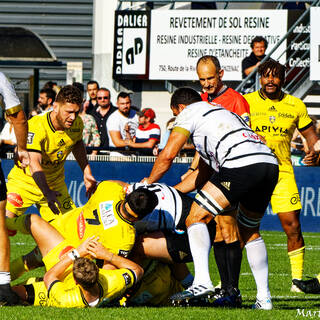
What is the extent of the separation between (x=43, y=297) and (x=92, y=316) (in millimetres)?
1069

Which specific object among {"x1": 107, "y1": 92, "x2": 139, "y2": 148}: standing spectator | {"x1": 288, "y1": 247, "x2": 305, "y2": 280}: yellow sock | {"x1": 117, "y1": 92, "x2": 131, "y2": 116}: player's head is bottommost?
{"x1": 288, "y1": 247, "x2": 305, "y2": 280}: yellow sock

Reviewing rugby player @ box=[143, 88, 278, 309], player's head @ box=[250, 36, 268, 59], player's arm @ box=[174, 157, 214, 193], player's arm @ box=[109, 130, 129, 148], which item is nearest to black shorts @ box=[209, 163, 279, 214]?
rugby player @ box=[143, 88, 278, 309]

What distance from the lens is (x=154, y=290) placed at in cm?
816

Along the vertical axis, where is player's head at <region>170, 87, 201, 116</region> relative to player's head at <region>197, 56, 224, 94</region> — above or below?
below

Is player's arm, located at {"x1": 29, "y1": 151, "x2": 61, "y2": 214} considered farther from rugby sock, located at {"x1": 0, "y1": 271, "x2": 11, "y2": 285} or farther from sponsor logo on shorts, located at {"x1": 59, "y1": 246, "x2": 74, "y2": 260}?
rugby sock, located at {"x1": 0, "y1": 271, "x2": 11, "y2": 285}

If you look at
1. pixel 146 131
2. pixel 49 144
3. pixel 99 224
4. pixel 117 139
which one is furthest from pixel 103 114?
pixel 99 224

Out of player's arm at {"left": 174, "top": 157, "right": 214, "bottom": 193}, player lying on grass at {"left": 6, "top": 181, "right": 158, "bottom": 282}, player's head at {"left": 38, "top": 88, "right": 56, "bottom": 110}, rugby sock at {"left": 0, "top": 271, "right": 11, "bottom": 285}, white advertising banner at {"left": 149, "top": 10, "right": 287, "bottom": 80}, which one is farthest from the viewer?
white advertising banner at {"left": 149, "top": 10, "right": 287, "bottom": 80}

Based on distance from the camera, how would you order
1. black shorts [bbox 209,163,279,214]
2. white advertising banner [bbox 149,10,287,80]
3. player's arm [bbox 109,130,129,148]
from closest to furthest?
black shorts [bbox 209,163,279,214], player's arm [bbox 109,130,129,148], white advertising banner [bbox 149,10,287,80]

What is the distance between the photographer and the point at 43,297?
7.85 metres

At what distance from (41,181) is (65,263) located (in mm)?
1736

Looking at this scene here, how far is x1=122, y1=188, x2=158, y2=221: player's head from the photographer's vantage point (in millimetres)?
7645

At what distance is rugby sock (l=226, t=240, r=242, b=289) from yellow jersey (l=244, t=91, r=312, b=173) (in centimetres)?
201

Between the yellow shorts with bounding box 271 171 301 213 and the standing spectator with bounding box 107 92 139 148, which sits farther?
the standing spectator with bounding box 107 92 139 148

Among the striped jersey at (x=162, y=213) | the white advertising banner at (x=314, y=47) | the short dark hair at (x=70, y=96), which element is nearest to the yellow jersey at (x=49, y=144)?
the short dark hair at (x=70, y=96)
